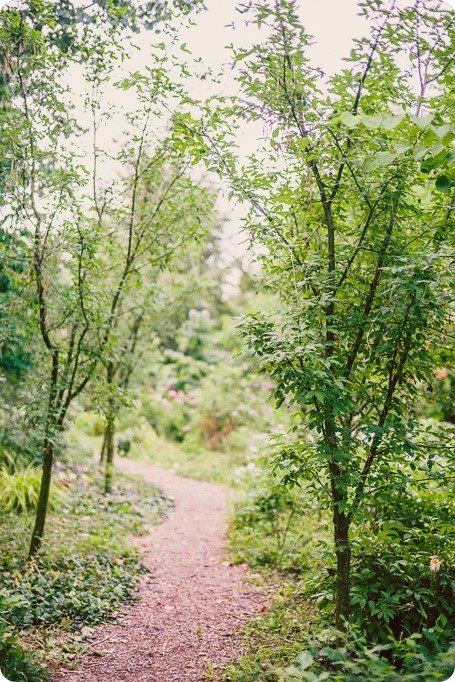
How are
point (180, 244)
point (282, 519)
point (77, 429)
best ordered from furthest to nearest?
1. point (77, 429)
2. point (282, 519)
3. point (180, 244)

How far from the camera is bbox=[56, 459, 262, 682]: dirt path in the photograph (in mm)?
3133

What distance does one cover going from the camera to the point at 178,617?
380cm

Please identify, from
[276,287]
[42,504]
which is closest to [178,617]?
[42,504]

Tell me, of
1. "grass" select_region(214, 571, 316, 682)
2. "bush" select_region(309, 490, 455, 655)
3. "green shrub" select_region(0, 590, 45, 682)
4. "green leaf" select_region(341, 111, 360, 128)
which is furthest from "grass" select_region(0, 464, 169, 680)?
"green leaf" select_region(341, 111, 360, 128)

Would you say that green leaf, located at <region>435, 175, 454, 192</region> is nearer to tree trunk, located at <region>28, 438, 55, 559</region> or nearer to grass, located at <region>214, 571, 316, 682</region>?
grass, located at <region>214, 571, 316, 682</region>

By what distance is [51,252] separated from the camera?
12.7 ft

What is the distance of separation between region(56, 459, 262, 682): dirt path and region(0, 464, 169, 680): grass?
0.47 ft

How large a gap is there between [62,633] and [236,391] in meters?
6.77

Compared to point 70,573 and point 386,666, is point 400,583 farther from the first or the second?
point 70,573

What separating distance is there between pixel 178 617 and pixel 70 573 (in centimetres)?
92

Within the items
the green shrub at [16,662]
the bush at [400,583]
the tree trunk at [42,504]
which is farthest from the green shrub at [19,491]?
the bush at [400,583]

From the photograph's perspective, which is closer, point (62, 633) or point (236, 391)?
point (62, 633)

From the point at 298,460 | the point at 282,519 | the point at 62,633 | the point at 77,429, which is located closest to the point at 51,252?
the point at 298,460

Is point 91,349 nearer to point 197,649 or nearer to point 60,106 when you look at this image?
point 60,106
